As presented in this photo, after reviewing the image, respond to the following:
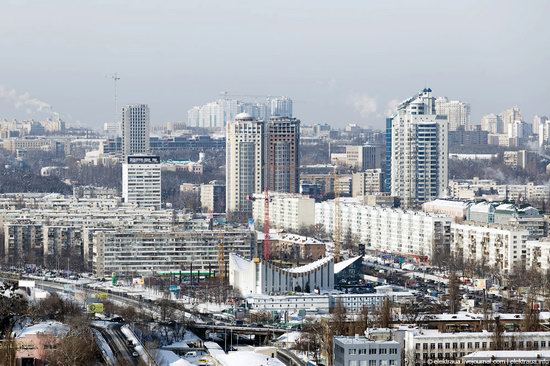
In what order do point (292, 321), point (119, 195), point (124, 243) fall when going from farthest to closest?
point (119, 195), point (124, 243), point (292, 321)

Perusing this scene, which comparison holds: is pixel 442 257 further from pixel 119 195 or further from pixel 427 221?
pixel 119 195

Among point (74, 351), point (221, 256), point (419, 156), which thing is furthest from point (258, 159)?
point (74, 351)

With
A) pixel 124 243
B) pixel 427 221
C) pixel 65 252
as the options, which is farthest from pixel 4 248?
pixel 427 221

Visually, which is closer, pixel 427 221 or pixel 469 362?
pixel 469 362

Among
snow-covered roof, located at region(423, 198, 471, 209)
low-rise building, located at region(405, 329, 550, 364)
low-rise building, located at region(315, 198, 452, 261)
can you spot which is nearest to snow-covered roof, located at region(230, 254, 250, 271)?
low-rise building, located at region(315, 198, 452, 261)

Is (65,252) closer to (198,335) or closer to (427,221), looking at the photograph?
(427,221)

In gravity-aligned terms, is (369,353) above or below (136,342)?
above

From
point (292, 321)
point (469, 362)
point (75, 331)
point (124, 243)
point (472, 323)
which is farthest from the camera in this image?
point (124, 243)

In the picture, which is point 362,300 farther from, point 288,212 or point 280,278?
point 288,212
